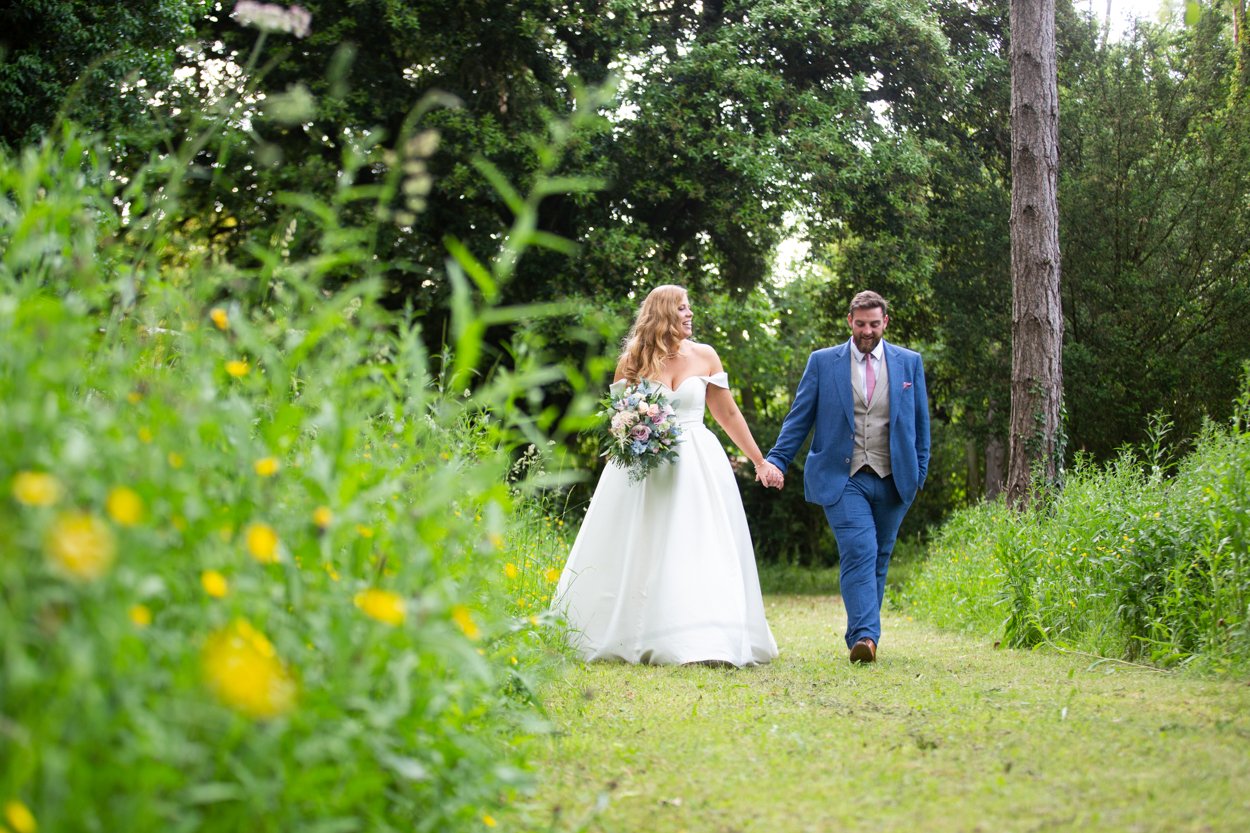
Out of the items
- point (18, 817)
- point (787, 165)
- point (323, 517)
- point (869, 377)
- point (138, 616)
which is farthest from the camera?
point (787, 165)

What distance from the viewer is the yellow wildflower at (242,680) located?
1671 millimetres

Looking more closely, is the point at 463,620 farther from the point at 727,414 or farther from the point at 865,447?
the point at 727,414

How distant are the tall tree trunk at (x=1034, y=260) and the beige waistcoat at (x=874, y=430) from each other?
276cm

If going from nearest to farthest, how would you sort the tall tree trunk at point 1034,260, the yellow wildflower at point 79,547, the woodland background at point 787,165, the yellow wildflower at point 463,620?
the yellow wildflower at point 79,547, the yellow wildflower at point 463,620, the tall tree trunk at point 1034,260, the woodland background at point 787,165

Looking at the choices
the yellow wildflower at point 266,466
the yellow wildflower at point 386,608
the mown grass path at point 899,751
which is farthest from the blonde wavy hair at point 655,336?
the yellow wildflower at point 386,608

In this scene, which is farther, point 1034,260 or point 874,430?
Result: point 1034,260

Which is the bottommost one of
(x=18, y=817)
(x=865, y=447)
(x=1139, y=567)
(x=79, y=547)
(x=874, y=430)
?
(x=18, y=817)

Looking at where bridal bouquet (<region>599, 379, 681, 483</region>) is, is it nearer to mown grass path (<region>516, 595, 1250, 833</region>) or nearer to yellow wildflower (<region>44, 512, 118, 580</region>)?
mown grass path (<region>516, 595, 1250, 833</region>)

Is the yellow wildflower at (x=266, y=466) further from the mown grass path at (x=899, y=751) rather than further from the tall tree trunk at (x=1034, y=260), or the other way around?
the tall tree trunk at (x=1034, y=260)

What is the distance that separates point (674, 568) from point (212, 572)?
475 centimetres

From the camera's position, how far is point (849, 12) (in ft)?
48.9

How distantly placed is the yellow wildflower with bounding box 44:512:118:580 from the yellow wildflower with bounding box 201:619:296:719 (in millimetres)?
218

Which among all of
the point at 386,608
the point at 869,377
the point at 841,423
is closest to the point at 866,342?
the point at 869,377

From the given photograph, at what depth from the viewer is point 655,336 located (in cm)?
715
